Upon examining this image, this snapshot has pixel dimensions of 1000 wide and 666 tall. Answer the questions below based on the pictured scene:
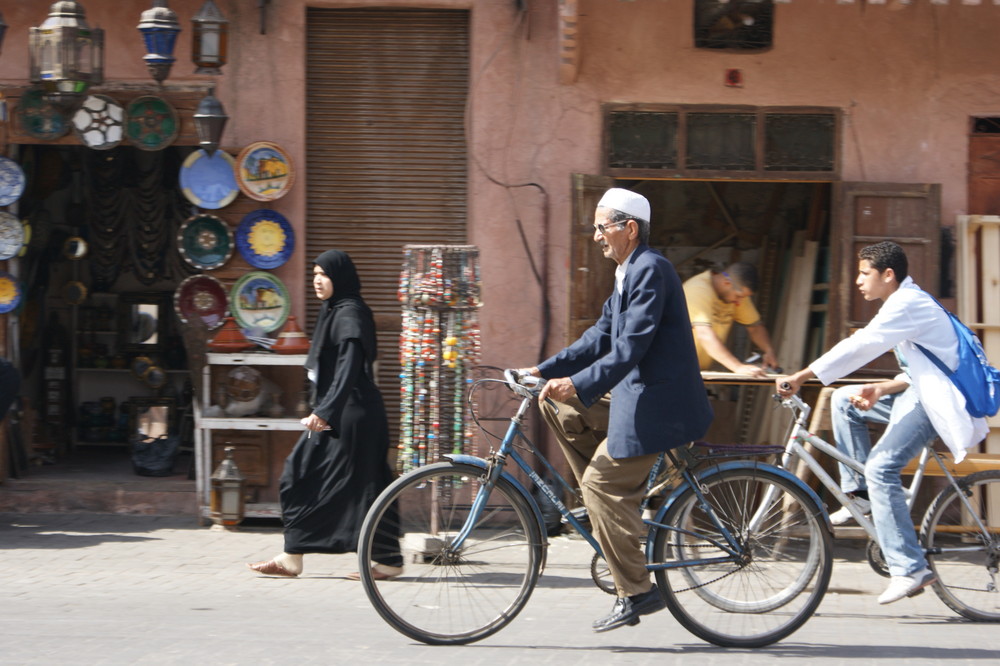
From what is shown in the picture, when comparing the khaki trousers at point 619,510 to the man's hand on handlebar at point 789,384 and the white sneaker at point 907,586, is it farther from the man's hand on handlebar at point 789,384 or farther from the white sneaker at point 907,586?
the white sneaker at point 907,586

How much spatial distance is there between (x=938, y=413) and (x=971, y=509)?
0.53 meters

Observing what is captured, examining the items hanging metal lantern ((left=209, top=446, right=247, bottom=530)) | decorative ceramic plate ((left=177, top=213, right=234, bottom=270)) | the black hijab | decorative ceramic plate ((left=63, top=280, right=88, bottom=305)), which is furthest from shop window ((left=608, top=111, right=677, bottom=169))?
decorative ceramic plate ((left=63, top=280, right=88, bottom=305))

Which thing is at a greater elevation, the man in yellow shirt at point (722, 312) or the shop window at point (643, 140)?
the shop window at point (643, 140)

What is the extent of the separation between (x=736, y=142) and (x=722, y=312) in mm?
1195

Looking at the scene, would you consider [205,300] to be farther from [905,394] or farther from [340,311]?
[905,394]

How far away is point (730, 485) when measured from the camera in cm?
522

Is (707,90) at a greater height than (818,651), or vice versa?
Answer: (707,90)

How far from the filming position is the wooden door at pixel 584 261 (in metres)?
8.35

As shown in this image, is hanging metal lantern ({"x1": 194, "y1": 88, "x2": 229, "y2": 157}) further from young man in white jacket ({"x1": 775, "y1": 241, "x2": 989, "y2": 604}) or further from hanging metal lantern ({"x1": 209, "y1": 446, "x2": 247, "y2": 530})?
young man in white jacket ({"x1": 775, "y1": 241, "x2": 989, "y2": 604})

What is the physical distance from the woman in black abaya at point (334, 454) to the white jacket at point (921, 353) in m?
2.37

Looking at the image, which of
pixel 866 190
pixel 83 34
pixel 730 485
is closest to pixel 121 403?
pixel 83 34

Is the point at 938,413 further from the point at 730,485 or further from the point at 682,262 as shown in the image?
the point at 682,262

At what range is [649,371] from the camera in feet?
16.5

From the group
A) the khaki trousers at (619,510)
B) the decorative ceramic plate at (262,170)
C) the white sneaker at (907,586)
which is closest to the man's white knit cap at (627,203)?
the khaki trousers at (619,510)
